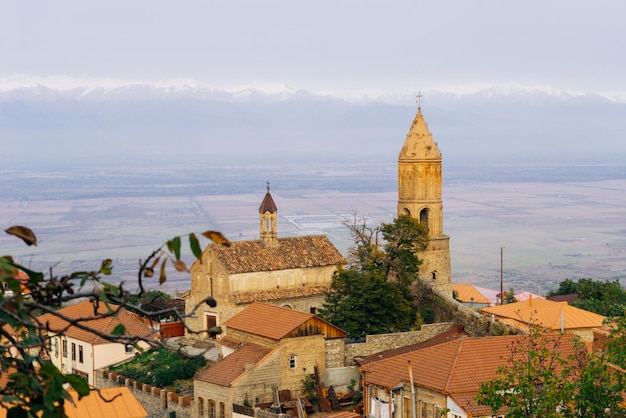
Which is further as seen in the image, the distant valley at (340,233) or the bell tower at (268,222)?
the distant valley at (340,233)

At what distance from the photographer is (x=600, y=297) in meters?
55.1

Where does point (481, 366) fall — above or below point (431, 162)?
below

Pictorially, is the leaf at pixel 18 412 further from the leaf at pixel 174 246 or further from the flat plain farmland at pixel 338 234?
the flat plain farmland at pixel 338 234

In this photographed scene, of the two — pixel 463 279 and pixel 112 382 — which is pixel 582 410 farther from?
pixel 463 279

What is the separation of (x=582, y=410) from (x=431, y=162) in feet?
93.7

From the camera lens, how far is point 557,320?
4344 cm

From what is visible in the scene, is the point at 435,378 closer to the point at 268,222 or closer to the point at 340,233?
the point at 268,222

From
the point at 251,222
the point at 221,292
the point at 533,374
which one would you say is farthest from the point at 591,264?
the point at 533,374

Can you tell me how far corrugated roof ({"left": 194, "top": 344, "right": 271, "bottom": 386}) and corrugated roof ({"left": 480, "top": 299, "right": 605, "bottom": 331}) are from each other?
10058 mm

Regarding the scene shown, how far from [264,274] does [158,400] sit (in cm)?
826

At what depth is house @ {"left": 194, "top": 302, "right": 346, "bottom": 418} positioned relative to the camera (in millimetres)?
35562

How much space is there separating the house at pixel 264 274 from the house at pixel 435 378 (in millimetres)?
11661

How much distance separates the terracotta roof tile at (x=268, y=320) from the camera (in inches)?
1473

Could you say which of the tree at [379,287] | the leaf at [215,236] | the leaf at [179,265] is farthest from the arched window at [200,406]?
the leaf at [179,265]
